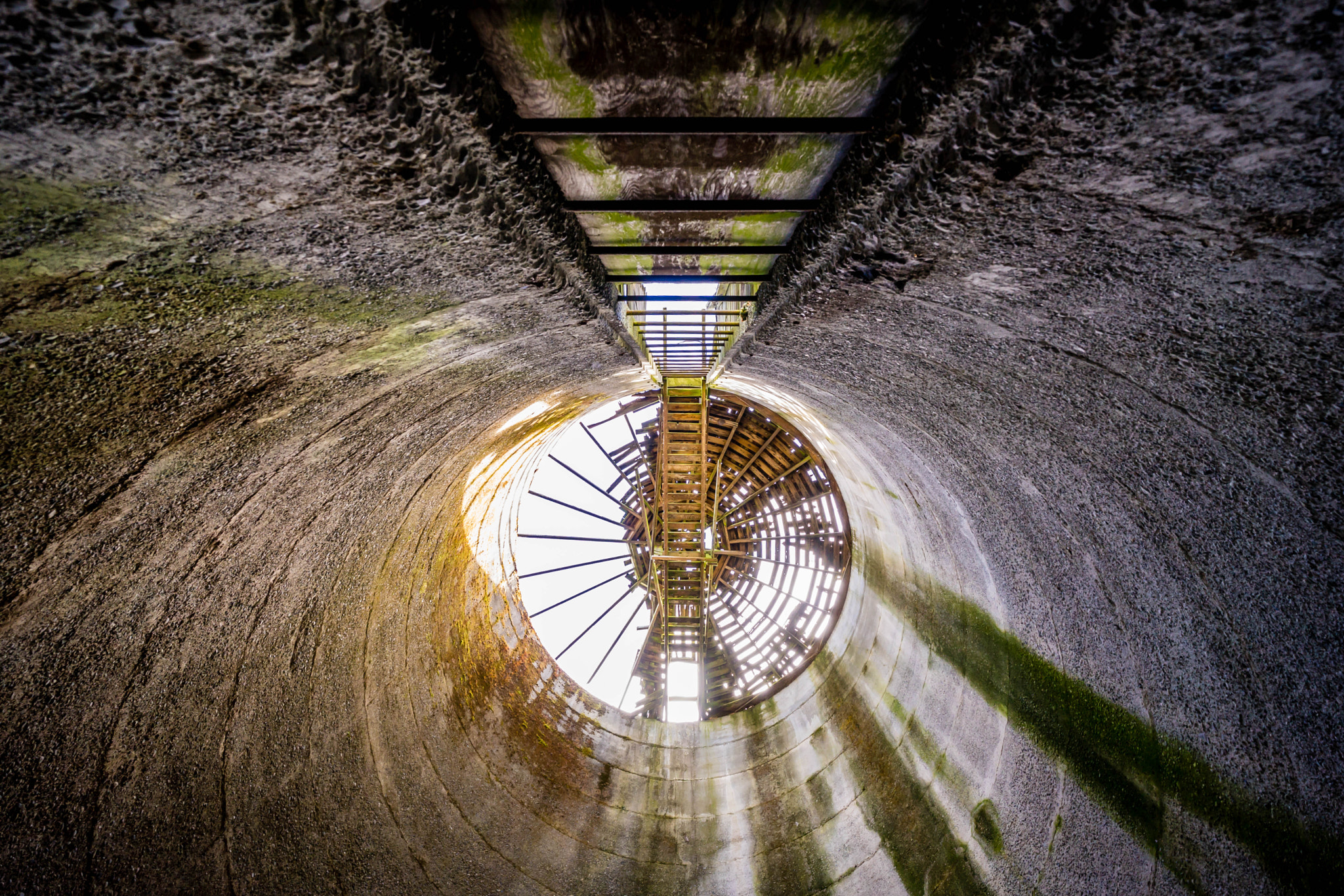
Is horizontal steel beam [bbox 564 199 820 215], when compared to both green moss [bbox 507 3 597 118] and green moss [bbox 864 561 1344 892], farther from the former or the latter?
green moss [bbox 864 561 1344 892]

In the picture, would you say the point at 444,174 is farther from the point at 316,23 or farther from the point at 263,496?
the point at 263,496

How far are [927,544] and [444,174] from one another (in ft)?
13.7

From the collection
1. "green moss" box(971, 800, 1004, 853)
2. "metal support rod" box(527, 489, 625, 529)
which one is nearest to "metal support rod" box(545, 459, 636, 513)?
"metal support rod" box(527, 489, 625, 529)

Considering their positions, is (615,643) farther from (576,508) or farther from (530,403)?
(530,403)

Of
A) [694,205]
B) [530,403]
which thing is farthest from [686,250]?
[530,403]

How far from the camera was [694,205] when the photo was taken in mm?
2123

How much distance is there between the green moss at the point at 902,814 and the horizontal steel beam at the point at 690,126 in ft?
14.6

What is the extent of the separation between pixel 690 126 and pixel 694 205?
1.57 feet

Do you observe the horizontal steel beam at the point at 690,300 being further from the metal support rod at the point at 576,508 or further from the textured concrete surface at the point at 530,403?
the metal support rod at the point at 576,508

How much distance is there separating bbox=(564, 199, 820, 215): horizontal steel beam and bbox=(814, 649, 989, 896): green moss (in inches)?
167

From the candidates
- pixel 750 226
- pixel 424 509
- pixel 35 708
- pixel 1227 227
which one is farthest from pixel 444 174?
pixel 424 509

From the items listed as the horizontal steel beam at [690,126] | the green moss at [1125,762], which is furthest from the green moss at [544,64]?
the green moss at [1125,762]

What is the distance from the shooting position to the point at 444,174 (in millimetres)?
1491

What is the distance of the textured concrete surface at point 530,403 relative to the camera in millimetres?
1107
